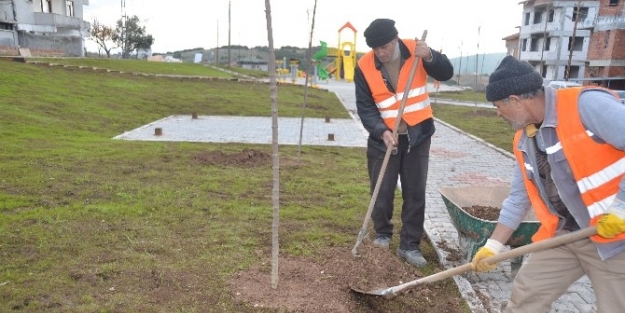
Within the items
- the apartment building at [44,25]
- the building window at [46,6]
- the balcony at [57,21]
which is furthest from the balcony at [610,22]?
the building window at [46,6]

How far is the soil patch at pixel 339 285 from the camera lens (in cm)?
335

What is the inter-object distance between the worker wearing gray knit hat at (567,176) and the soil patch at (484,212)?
1.50 m

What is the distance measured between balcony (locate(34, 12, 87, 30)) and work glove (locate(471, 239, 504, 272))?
3990 cm

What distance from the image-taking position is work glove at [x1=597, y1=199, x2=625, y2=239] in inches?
80.4

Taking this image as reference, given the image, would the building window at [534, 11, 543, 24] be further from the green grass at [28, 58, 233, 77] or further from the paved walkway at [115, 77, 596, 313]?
the paved walkway at [115, 77, 596, 313]

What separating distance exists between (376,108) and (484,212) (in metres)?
1.33

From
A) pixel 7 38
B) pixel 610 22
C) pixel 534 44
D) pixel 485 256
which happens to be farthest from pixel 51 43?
pixel 610 22

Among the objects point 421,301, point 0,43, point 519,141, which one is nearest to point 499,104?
point 519,141

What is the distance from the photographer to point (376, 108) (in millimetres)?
4055

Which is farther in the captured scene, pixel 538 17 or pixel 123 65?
pixel 538 17

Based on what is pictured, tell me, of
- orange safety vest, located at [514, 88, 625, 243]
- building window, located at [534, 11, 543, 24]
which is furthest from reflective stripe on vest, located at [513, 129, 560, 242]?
building window, located at [534, 11, 543, 24]

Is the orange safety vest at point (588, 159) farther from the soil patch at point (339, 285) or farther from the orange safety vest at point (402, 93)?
the orange safety vest at point (402, 93)

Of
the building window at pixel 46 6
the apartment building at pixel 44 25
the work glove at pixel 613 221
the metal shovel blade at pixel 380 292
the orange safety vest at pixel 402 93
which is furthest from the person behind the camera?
the building window at pixel 46 6

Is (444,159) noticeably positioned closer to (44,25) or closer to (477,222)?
(477,222)
